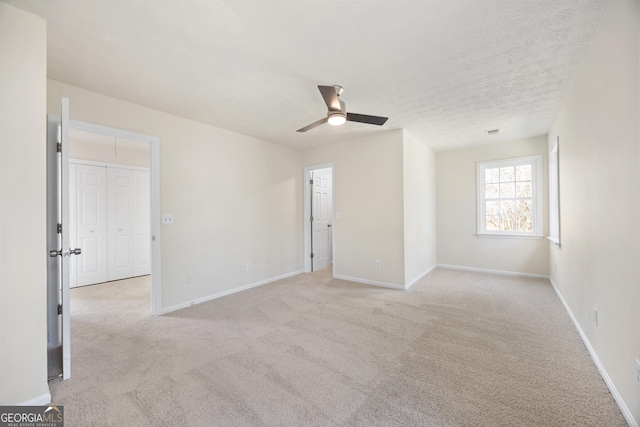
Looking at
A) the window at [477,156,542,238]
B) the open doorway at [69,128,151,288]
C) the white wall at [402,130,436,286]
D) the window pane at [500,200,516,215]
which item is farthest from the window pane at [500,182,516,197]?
the open doorway at [69,128,151,288]

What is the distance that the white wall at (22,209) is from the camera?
62.1 inches

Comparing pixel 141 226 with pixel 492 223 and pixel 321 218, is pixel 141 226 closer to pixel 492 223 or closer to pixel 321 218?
pixel 321 218

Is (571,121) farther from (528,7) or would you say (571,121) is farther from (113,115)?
(113,115)

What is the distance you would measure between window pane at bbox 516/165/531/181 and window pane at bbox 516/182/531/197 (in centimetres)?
9

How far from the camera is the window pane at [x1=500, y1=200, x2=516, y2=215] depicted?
4.96 m

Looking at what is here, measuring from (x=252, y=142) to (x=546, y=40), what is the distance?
3727 mm

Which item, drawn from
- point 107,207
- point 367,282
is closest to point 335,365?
point 367,282

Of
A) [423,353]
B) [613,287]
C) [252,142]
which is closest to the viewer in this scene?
[613,287]

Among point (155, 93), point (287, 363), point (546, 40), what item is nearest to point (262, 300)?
point (287, 363)

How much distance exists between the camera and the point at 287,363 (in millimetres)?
2127

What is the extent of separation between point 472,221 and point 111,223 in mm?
6949

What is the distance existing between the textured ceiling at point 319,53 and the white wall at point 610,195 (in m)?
0.28

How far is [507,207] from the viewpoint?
5004 millimetres

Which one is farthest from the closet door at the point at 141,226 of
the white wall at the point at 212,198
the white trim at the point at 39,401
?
the white trim at the point at 39,401
